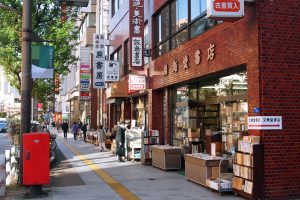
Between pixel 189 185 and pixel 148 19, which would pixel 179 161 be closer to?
pixel 189 185

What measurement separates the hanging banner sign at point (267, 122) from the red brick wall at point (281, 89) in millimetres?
90

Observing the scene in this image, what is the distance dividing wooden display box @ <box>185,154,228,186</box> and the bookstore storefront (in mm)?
605

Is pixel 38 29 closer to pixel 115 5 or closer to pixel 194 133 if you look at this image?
pixel 115 5

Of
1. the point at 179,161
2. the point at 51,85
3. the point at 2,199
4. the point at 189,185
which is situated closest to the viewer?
the point at 2,199

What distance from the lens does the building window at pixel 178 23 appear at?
13.2m

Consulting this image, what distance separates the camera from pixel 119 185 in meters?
11.2

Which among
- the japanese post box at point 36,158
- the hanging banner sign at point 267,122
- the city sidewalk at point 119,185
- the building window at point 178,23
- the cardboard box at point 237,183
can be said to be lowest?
the city sidewalk at point 119,185

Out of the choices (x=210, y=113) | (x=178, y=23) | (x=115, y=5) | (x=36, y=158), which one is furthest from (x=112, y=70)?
(x=36, y=158)

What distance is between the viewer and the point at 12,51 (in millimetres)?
20688

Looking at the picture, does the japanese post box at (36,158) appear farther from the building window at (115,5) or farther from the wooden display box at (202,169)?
the building window at (115,5)

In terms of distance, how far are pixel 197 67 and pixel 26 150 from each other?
5753 mm

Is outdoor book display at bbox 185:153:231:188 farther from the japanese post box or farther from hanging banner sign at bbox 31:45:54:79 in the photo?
hanging banner sign at bbox 31:45:54:79

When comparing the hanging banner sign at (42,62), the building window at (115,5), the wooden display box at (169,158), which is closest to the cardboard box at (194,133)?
the wooden display box at (169,158)

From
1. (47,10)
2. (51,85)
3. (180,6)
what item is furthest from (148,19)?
(51,85)
